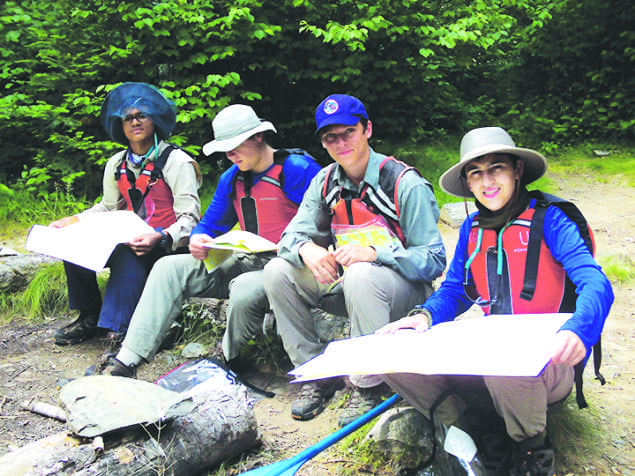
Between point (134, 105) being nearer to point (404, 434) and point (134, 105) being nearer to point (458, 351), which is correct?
point (404, 434)

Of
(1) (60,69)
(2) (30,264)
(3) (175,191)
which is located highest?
(1) (60,69)

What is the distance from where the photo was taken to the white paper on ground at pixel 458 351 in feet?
5.19

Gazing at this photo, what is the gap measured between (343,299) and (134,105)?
2240mm

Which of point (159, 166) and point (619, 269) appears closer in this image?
point (159, 166)

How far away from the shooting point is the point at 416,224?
2.84 metres

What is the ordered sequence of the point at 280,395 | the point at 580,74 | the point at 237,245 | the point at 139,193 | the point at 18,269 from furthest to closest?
the point at 580,74, the point at 18,269, the point at 139,193, the point at 280,395, the point at 237,245

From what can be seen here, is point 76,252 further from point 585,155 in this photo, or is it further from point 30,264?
point 585,155

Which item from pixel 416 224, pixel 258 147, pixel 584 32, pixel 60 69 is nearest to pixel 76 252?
pixel 258 147

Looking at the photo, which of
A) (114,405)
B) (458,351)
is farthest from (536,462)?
(114,405)

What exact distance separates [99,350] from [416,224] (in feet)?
9.10

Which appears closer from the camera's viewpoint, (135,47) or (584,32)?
(135,47)

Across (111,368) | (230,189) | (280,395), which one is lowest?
(280,395)

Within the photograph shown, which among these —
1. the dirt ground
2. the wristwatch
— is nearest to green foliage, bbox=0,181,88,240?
the dirt ground

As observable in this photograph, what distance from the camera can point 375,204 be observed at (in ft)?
9.70
